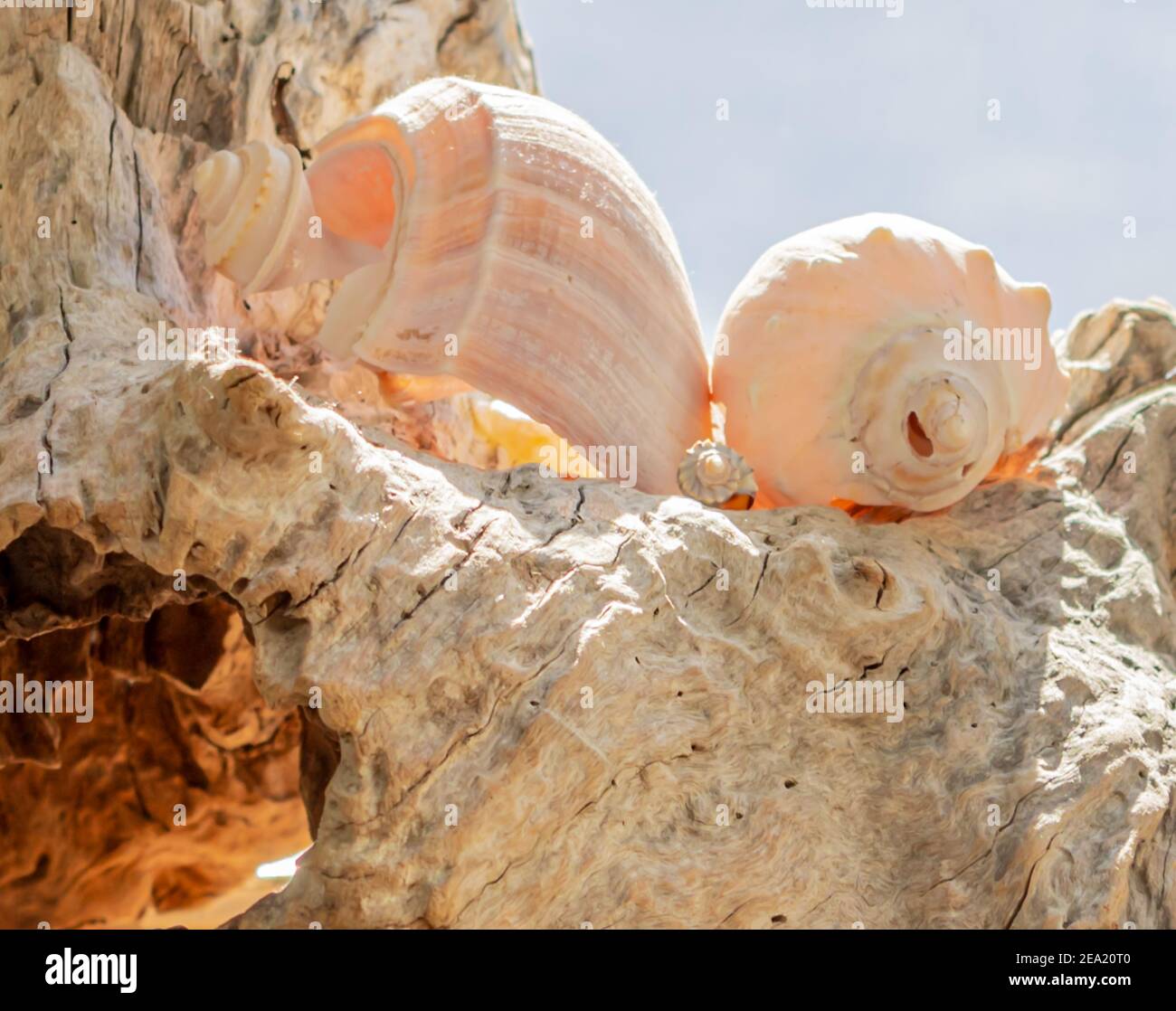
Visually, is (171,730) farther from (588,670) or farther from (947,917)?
(947,917)

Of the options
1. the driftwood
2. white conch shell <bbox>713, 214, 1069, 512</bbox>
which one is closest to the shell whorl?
the driftwood

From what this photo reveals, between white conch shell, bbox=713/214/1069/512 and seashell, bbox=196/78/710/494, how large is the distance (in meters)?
0.18

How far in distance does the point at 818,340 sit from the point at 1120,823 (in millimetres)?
1139

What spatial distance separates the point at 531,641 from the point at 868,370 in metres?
1.06

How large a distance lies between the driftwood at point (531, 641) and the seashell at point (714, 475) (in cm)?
14

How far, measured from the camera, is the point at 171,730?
3678mm

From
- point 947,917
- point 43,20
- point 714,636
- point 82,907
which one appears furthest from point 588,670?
point 43,20

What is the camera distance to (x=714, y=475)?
9.57 ft

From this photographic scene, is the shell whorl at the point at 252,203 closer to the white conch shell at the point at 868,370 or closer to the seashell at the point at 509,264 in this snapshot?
the seashell at the point at 509,264

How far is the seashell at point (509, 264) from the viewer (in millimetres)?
2947

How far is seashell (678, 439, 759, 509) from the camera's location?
292 centimetres

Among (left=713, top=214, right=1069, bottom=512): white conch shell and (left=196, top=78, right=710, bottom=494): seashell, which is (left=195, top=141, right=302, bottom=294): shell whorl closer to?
(left=196, top=78, right=710, bottom=494): seashell

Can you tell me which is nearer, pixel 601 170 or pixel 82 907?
pixel 601 170

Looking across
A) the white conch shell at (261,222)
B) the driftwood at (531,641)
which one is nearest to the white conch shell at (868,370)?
the driftwood at (531,641)
